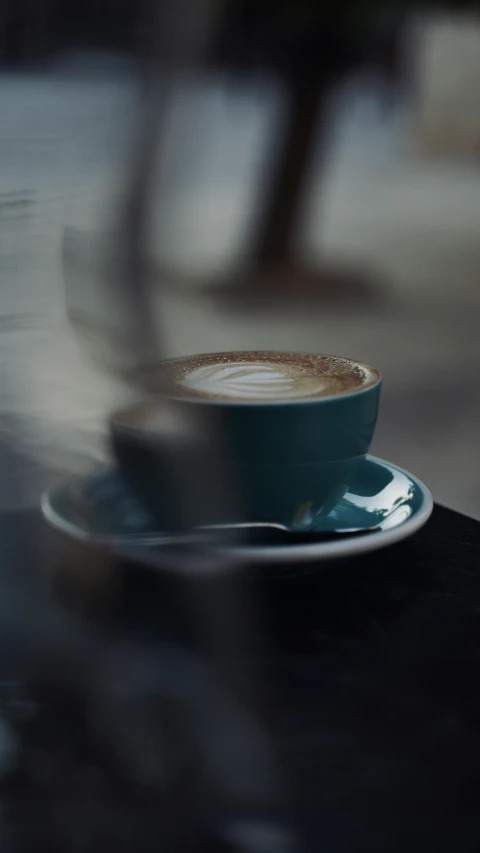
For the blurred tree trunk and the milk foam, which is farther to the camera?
the blurred tree trunk

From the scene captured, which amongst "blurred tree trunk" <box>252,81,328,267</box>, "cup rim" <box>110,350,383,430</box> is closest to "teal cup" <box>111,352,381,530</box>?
"cup rim" <box>110,350,383,430</box>

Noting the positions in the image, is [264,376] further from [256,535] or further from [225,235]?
[225,235]

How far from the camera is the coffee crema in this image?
0.17m

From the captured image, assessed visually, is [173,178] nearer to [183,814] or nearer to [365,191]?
[183,814]

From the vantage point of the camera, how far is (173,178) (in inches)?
4.1

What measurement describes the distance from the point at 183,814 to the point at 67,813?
0.01 metres

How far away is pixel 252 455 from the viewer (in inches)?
6.6

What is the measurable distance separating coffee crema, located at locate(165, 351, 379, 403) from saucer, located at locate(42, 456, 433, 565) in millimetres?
21

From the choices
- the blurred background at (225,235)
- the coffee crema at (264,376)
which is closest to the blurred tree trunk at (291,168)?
the blurred background at (225,235)

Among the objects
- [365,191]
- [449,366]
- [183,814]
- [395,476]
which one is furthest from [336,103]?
[183,814]

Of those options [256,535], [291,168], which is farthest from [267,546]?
[291,168]

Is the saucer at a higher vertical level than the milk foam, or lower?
lower

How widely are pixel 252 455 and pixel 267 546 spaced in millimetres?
21

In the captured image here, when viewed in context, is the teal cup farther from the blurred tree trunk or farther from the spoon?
the blurred tree trunk
